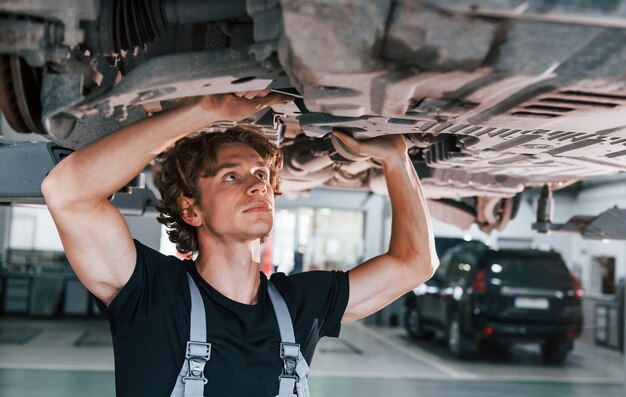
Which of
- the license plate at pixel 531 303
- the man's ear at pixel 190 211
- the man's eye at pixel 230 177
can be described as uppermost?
the man's eye at pixel 230 177

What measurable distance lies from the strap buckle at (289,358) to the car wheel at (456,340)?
279 inches

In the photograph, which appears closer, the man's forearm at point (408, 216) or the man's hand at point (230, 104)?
the man's hand at point (230, 104)

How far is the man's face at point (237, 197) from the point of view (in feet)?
6.06

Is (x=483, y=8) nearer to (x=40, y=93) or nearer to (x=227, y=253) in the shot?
(x=40, y=93)

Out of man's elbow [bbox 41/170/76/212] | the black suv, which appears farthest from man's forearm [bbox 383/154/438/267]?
the black suv

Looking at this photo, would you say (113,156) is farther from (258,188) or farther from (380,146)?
(380,146)

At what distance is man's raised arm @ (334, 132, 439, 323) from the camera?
1976 millimetres

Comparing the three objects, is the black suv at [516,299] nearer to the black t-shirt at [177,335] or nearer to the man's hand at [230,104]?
the black t-shirt at [177,335]

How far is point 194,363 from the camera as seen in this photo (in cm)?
161

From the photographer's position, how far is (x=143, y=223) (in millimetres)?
4648

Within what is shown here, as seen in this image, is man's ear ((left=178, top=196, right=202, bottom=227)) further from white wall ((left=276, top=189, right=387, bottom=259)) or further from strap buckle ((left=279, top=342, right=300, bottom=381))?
white wall ((left=276, top=189, right=387, bottom=259))

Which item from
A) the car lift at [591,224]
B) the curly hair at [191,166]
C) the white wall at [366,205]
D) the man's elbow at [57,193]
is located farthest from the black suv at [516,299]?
the man's elbow at [57,193]

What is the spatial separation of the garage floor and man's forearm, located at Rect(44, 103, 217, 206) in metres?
4.86

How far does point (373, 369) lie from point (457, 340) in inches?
57.9
